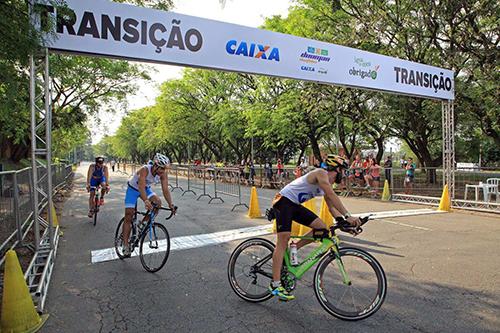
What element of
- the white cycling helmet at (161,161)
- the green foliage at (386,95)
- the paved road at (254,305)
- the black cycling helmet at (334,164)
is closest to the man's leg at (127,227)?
the paved road at (254,305)

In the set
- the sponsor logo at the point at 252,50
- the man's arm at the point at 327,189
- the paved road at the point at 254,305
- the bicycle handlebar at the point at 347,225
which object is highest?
the sponsor logo at the point at 252,50

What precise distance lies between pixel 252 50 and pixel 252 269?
18.7ft

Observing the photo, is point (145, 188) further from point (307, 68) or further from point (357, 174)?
point (357, 174)

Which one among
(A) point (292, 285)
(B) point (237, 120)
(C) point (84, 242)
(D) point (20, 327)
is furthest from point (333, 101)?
(D) point (20, 327)

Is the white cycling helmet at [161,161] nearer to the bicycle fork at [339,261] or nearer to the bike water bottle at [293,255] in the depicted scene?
the bike water bottle at [293,255]

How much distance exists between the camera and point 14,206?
571cm

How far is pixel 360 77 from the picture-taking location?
33.2 ft

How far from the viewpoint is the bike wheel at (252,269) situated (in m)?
4.13

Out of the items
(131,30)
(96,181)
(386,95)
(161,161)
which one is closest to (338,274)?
(161,161)

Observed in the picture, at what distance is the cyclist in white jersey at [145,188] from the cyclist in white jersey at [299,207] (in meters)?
1.99

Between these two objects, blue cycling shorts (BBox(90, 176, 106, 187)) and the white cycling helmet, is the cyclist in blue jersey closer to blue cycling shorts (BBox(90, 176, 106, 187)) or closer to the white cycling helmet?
blue cycling shorts (BBox(90, 176, 106, 187))

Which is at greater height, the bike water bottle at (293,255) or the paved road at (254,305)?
the bike water bottle at (293,255)

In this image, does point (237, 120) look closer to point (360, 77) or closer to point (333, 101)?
point (333, 101)

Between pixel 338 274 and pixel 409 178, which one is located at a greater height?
pixel 409 178
